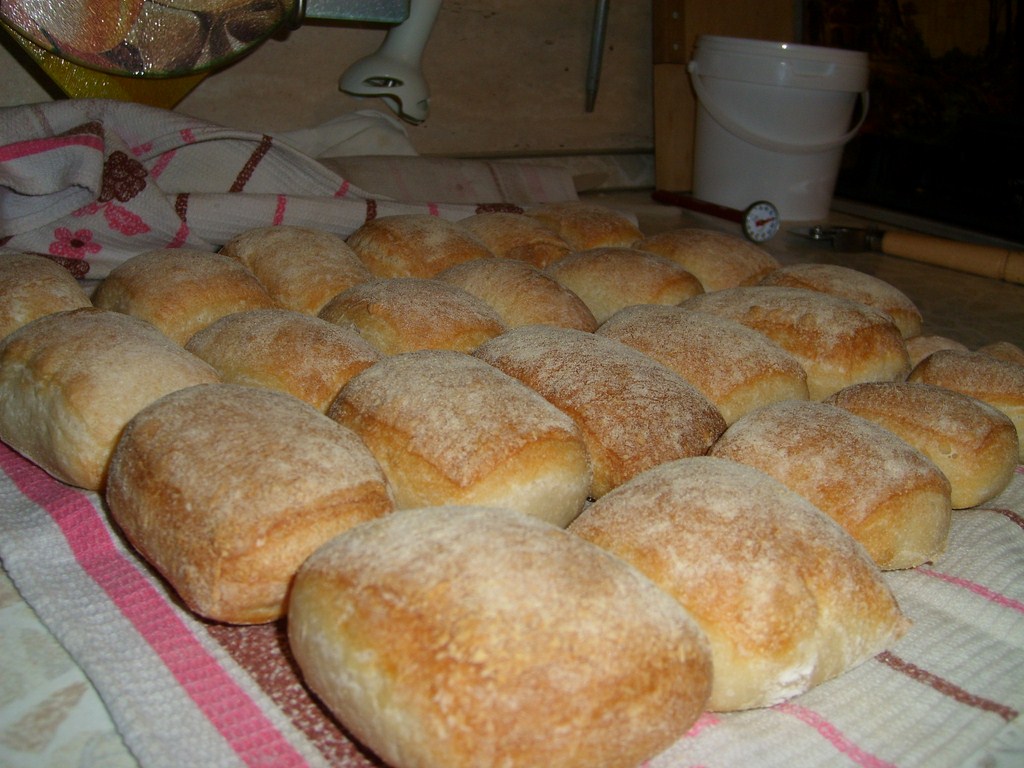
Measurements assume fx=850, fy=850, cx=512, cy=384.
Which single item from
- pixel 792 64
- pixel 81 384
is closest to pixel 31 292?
pixel 81 384

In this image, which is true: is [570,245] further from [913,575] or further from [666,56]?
[666,56]

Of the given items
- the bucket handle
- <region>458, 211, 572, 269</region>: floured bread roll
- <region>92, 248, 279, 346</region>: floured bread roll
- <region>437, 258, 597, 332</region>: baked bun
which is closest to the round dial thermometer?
the bucket handle

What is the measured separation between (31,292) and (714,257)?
118cm

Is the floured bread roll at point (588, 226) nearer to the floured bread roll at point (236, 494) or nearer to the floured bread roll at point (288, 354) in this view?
the floured bread roll at point (288, 354)

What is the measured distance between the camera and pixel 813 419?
38.2 inches

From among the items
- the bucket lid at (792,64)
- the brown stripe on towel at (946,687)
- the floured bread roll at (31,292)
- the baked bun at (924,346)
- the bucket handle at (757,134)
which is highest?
the bucket lid at (792,64)

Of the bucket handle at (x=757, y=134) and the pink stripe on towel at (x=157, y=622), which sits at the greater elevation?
the bucket handle at (x=757, y=134)

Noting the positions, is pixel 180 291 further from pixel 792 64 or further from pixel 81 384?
pixel 792 64

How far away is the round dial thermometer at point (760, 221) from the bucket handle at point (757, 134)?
29 cm

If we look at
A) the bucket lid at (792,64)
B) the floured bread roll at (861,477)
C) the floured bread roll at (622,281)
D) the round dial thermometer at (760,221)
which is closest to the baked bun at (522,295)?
the floured bread roll at (622,281)

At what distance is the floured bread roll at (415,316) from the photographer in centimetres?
119

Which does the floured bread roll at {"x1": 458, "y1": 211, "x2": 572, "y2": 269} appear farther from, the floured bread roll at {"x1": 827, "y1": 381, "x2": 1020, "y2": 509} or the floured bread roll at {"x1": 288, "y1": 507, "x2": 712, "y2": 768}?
the floured bread roll at {"x1": 288, "y1": 507, "x2": 712, "y2": 768}

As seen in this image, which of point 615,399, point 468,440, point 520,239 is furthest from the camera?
point 520,239

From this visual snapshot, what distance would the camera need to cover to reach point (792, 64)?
8.03 feet
